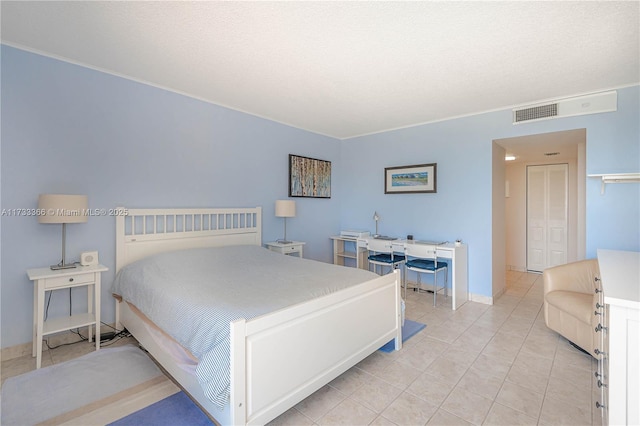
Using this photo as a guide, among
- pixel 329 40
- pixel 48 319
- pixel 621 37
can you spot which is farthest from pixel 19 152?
pixel 621 37

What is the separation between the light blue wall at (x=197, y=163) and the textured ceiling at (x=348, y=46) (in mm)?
302

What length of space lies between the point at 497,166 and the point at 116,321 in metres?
4.82

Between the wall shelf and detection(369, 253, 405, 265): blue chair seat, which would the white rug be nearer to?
detection(369, 253, 405, 265): blue chair seat

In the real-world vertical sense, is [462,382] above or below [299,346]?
below

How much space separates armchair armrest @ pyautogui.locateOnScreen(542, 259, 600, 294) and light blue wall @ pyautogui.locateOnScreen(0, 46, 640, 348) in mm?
533

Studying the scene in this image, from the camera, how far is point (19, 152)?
239cm

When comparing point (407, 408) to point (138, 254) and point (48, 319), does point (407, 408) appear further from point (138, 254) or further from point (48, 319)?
point (48, 319)

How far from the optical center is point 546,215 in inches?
216

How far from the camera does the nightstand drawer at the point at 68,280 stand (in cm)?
228

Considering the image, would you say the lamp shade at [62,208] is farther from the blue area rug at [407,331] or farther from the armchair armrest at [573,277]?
the armchair armrest at [573,277]

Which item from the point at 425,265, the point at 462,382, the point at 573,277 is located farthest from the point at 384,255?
the point at 462,382

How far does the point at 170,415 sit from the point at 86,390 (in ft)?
2.38

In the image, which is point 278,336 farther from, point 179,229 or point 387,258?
point 387,258

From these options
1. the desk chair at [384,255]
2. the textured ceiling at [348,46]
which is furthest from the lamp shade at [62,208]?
the desk chair at [384,255]
